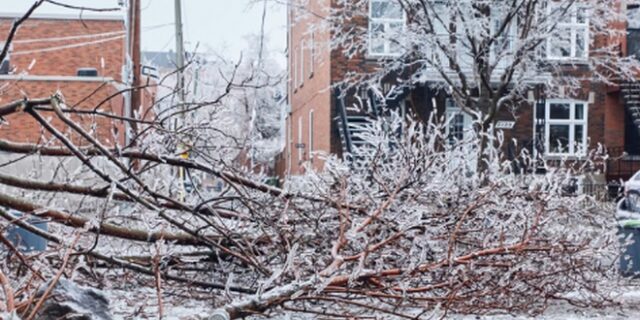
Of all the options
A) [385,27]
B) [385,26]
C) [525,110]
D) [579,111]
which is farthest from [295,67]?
[385,27]

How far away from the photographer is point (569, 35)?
1759 cm

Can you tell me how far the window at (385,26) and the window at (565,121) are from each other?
5.70m

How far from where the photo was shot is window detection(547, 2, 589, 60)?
1616 centimetres

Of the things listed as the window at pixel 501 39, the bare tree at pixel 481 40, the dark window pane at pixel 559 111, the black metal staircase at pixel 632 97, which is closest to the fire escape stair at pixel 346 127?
the bare tree at pixel 481 40

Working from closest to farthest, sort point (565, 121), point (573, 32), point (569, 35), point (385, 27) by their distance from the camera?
point (569, 35) → point (573, 32) → point (385, 27) → point (565, 121)

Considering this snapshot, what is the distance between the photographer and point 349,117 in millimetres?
20562

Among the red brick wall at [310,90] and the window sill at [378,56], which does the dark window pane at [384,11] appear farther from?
the red brick wall at [310,90]

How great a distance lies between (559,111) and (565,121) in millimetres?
413

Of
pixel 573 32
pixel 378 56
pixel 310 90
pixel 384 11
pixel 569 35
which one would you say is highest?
pixel 384 11

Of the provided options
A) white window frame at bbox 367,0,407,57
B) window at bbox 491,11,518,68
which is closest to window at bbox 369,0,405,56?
white window frame at bbox 367,0,407,57

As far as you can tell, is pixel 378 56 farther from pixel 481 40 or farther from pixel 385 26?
pixel 481 40

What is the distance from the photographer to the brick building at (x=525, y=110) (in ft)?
67.5

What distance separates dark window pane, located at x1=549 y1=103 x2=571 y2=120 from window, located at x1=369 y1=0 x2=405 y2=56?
583 cm

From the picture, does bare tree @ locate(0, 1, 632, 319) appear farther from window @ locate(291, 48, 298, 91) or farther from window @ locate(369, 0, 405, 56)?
window @ locate(291, 48, 298, 91)
